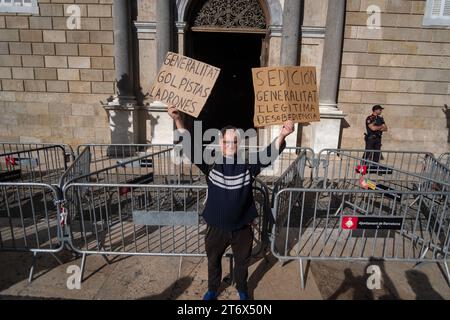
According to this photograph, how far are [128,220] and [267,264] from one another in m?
2.41

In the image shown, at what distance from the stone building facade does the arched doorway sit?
5 cm

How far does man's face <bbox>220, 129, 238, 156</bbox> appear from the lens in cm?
266

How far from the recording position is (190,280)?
130 inches

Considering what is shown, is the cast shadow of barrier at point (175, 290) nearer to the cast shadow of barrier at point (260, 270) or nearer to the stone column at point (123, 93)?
the cast shadow of barrier at point (260, 270)

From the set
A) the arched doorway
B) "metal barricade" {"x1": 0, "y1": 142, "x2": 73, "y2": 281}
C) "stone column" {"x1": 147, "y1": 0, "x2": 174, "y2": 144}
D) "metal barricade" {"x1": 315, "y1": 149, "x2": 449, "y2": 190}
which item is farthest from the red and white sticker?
the arched doorway

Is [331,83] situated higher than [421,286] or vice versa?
[331,83]

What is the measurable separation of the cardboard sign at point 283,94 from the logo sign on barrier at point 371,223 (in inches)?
53.3

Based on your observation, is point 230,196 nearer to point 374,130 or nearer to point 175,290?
point 175,290

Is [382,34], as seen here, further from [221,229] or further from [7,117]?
[7,117]

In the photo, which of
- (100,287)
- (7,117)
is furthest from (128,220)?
(7,117)

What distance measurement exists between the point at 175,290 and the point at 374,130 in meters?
6.60

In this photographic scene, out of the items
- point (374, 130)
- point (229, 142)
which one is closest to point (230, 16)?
point (374, 130)

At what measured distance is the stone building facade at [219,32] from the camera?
759 cm

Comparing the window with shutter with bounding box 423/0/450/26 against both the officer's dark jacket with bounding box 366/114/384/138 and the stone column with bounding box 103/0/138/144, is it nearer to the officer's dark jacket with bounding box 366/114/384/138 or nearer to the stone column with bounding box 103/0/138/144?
the officer's dark jacket with bounding box 366/114/384/138
